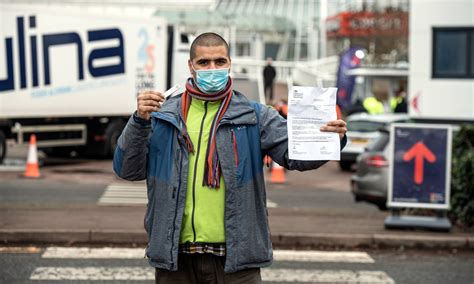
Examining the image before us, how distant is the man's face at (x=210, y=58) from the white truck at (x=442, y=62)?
2115 centimetres

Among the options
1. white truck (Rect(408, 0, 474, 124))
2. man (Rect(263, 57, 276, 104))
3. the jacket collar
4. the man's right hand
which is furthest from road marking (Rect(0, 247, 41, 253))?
man (Rect(263, 57, 276, 104))

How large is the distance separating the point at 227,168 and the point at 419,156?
24.7 ft

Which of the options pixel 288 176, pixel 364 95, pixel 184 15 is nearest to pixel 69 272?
pixel 288 176

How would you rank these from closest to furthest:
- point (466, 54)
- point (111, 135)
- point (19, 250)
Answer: point (19, 250)
point (111, 135)
point (466, 54)

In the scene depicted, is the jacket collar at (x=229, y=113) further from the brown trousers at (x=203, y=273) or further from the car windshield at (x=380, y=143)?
the car windshield at (x=380, y=143)

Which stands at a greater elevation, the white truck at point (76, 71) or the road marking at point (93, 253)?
the white truck at point (76, 71)

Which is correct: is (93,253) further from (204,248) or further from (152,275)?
(204,248)

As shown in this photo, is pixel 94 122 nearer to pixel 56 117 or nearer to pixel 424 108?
pixel 56 117

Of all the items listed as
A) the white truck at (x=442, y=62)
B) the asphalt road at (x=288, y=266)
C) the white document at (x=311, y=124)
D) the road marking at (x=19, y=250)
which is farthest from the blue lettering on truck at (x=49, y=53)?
the white document at (x=311, y=124)

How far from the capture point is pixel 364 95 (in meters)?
48.1

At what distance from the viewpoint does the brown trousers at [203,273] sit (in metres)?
4.48

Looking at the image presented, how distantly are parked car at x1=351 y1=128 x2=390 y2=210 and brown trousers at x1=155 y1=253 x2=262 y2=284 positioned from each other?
32.8 ft

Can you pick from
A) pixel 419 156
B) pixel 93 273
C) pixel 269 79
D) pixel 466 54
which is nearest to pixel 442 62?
pixel 466 54

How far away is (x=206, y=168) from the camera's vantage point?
441 cm
